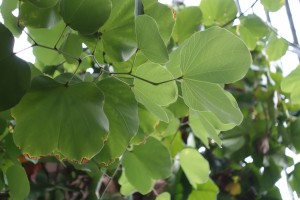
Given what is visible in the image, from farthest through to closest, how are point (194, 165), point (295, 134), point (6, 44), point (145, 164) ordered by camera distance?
point (295, 134), point (194, 165), point (145, 164), point (6, 44)

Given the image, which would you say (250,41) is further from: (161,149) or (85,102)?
(85,102)

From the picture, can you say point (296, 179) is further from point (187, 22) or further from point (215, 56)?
point (215, 56)

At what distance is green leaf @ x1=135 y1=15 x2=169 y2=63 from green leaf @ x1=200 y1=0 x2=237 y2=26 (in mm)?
405

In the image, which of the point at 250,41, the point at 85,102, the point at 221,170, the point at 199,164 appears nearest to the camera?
the point at 85,102

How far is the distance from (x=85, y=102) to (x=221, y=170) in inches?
28.4

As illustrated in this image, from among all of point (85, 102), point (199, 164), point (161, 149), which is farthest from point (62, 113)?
point (199, 164)

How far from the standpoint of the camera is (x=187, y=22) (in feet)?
2.37

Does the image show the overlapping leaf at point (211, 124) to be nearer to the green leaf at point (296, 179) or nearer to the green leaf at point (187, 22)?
the green leaf at point (187, 22)

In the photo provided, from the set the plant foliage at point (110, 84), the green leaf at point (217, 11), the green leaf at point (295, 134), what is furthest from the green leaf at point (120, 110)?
the green leaf at point (295, 134)

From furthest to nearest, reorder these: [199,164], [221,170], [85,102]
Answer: [221,170] → [199,164] → [85,102]

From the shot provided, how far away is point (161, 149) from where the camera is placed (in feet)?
1.92

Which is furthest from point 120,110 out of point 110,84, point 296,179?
point 296,179

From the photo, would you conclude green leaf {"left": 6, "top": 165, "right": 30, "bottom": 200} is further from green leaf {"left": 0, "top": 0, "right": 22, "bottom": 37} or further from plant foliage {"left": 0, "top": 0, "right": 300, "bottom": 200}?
green leaf {"left": 0, "top": 0, "right": 22, "bottom": 37}

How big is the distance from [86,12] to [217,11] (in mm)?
457
